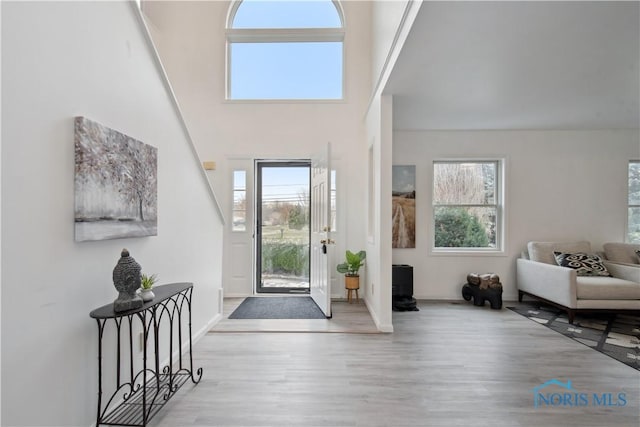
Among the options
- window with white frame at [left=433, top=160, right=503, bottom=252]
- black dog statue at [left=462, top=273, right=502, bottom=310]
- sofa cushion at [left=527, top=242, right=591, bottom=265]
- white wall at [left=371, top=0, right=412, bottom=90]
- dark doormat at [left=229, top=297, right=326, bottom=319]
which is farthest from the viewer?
window with white frame at [left=433, top=160, right=503, bottom=252]

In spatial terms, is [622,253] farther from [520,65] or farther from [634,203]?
[520,65]

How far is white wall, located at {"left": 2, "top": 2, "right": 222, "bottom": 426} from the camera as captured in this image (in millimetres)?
1204

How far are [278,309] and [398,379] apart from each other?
81.2 inches

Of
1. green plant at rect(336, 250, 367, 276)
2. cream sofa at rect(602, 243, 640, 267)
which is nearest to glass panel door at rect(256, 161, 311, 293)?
green plant at rect(336, 250, 367, 276)

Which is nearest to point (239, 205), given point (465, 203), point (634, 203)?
point (465, 203)

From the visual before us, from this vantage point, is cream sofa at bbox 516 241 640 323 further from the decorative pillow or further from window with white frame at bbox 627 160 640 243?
window with white frame at bbox 627 160 640 243

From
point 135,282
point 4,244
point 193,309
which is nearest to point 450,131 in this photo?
point 193,309

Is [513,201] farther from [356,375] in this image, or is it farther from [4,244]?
[4,244]

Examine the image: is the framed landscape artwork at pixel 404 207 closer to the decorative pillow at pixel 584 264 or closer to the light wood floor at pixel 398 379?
the light wood floor at pixel 398 379

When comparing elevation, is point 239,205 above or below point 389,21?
below

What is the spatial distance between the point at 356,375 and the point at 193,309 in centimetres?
161

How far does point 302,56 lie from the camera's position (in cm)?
484

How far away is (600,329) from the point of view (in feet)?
10.7

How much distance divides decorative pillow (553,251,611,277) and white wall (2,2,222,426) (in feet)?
15.7
